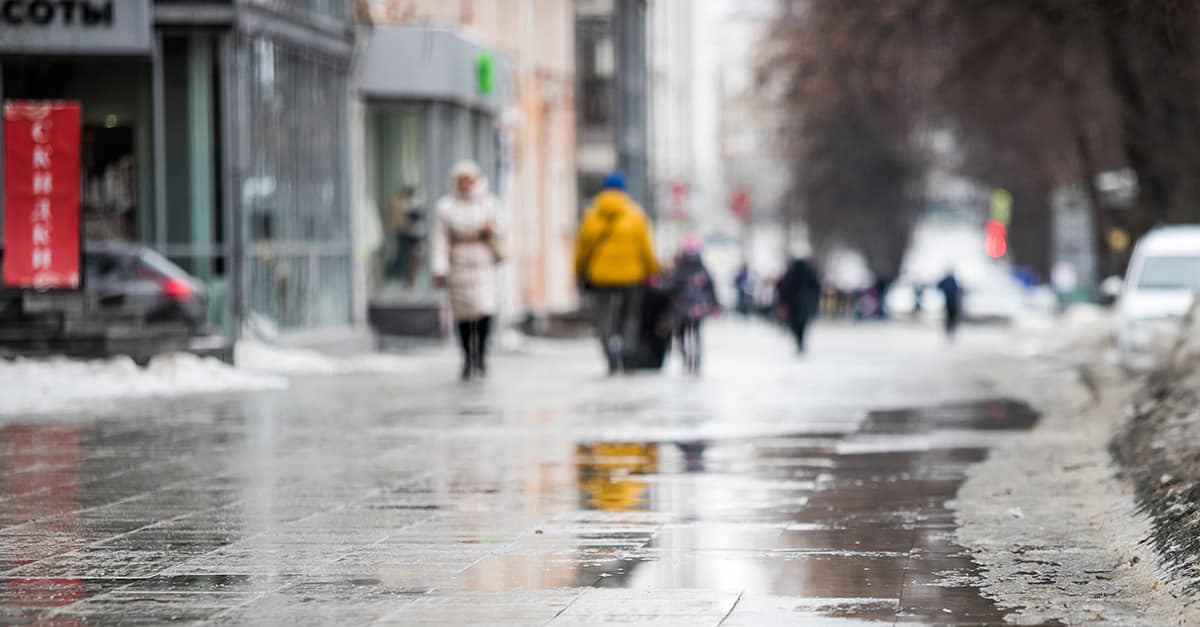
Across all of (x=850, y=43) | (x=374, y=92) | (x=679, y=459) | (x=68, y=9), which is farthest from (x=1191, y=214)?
(x=679, y=459)

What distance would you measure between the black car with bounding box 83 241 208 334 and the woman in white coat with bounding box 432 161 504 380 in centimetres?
269

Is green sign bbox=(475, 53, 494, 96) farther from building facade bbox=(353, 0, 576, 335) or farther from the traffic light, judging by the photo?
the traffic light

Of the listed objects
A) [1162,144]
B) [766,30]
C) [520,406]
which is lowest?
[520,406]

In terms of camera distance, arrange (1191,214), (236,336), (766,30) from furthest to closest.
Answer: (766,30) → (1191,214) → (236,336)

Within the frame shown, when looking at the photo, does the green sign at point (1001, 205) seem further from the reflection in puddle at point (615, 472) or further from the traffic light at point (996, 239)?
the reflection in puddle at point (615, 472)

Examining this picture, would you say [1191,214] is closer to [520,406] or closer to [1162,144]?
[1162,144]

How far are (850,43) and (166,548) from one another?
23.8m

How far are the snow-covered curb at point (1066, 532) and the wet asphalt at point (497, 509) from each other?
0.17 metres

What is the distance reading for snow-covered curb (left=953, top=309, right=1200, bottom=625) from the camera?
A: 774cm

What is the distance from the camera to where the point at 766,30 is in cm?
6203

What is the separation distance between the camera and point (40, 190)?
2041 centimetres

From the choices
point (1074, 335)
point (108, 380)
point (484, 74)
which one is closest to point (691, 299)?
point (108, 380)

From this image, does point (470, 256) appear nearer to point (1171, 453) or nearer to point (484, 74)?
point (1171, 453)

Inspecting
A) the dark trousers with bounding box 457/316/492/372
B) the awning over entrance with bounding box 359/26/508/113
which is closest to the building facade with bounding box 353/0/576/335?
the awning over entrance with bounding box 359/26/508/113
